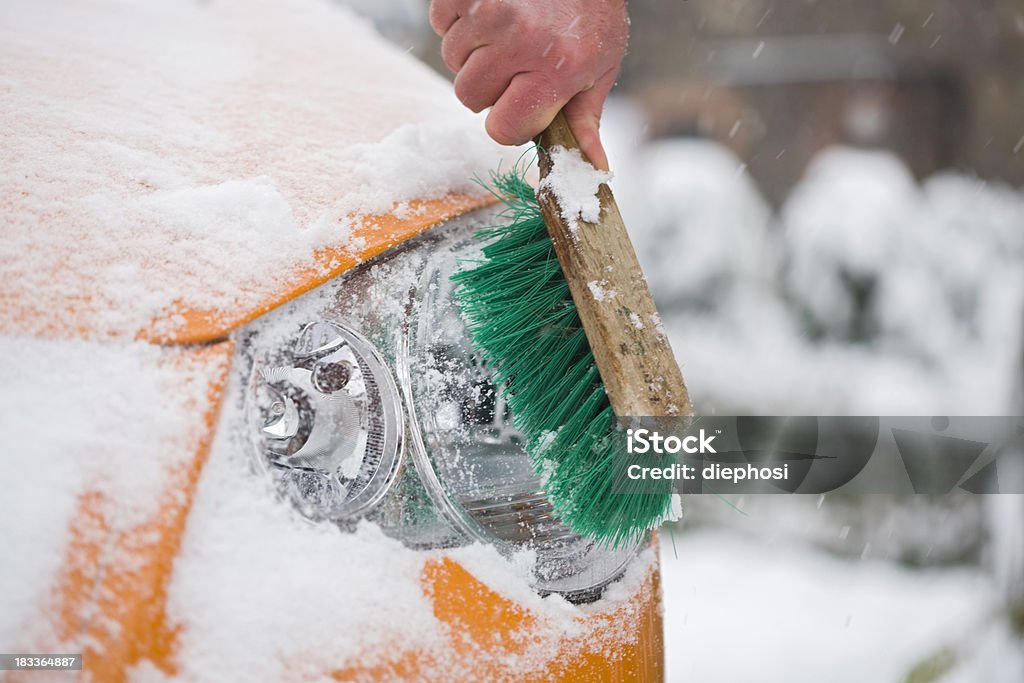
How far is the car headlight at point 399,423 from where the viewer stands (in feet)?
2.69

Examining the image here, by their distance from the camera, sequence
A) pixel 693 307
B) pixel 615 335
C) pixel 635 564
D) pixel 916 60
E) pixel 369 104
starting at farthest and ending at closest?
pixel 916 60 < pixel 693 307 < pixel 369 104 < pixel 635 564 < pixel 615 335

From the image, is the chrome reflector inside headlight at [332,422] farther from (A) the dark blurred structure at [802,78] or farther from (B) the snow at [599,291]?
(A) the dark blurred structure at [802,78]

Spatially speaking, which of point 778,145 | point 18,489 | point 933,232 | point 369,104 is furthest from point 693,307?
point 18,489

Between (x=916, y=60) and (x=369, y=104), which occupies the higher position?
(x=916, y=60)

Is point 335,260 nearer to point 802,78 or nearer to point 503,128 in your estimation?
point 503,128

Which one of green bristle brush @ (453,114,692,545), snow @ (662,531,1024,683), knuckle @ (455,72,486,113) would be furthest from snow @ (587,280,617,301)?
snow @ (662,531,1024,683)

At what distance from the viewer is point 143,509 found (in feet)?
2.28

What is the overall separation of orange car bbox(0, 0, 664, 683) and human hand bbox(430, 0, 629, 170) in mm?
99

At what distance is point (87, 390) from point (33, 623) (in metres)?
0.21

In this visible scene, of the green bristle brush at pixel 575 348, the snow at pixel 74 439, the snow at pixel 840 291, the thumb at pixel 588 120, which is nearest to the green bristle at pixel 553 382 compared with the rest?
the green bristle brush at pixel 575 348

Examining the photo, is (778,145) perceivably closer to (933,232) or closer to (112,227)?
(933,232)

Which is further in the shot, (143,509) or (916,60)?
(916,60)

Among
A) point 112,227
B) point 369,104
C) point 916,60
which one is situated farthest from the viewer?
point 916,60

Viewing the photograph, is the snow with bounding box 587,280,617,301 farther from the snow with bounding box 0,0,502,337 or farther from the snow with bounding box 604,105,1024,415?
the snow with bounding box 604,105,1024,415
